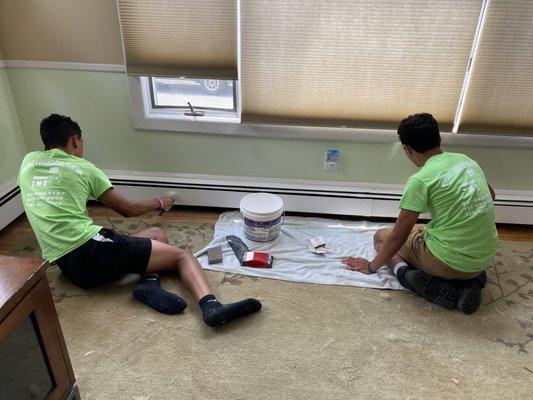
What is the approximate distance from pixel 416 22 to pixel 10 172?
2532mm

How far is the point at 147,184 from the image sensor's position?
2.59m

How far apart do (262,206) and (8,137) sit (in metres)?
1.64

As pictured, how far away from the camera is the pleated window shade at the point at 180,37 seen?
2.10 metres

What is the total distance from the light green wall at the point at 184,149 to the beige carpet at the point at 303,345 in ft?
2.52

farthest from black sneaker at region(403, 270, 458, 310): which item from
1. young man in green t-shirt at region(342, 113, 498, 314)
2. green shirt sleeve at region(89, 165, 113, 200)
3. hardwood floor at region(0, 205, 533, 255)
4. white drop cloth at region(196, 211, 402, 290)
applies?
green shirt sleeve at region(89, 165, 113, 200)

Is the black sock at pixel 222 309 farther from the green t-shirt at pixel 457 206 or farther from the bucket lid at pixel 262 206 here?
the green t-shirt at pixel 457 206

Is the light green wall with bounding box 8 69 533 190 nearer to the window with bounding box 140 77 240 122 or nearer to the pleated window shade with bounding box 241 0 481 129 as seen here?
the window with bounding box 140 77 240 122

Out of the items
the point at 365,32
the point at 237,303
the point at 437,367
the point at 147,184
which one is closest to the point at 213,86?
the point at 147,184

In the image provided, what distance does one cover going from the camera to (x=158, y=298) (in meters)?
1.83

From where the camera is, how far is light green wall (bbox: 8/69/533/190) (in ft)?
7.91

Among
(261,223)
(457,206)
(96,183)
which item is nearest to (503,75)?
(457,206)

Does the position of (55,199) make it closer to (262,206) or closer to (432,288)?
(262,206)

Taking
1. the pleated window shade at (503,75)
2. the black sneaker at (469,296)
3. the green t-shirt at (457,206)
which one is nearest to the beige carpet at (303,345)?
the black sneaker at (469,296)

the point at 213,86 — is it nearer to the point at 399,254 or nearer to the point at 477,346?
the point at 399,254
